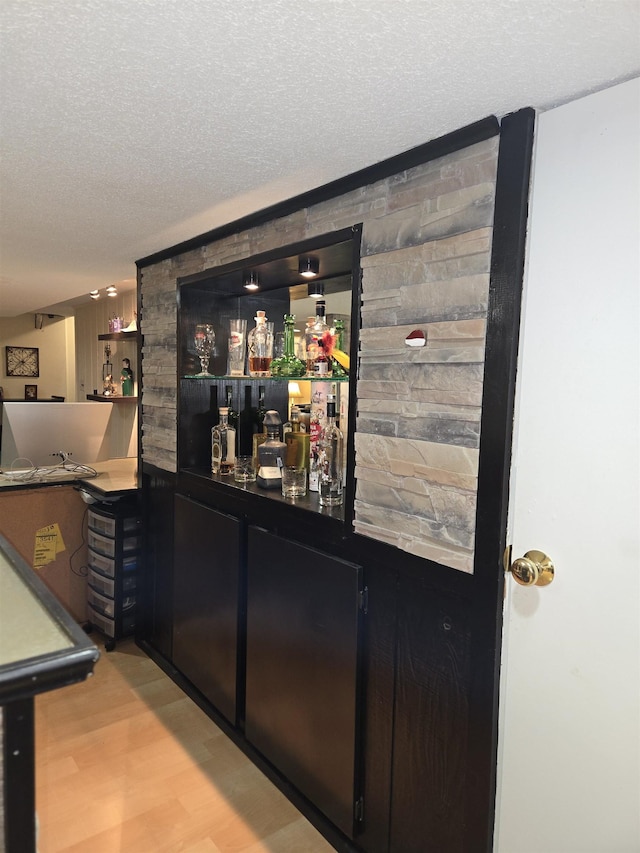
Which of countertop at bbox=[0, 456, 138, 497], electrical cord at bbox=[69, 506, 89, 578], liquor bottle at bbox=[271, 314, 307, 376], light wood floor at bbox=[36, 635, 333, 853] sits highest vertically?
liquor bottle at bbox=[271, 314, 307, 376]

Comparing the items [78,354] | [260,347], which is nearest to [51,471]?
[260,347]

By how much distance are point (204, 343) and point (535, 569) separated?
1.86 metres

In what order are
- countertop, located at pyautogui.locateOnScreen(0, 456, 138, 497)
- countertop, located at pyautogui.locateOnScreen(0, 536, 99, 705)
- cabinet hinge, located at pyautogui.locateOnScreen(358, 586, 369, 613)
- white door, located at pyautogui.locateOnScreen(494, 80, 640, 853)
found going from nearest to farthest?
countertop, located at pyautogui.locateOnScreen(0, 536, 99, 705), white door, located at pyautogui.locateOnScreen(494, 80, 640, 853), cabinet hinge, located at pyautogui.locateOnScreen(358, 586, 369, 613), countertop, located at pyautogui.locateOnScreen(0, 456, 138, 497)

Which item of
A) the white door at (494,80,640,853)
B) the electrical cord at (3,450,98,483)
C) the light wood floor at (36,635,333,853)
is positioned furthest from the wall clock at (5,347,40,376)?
the white door at (494,80,640,853)

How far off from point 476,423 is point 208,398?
1632 millimetres

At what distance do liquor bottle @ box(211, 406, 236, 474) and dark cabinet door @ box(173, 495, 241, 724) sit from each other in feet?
0.70

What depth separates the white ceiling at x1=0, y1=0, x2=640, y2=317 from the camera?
896 millimetres

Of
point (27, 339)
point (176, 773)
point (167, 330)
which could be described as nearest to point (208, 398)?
point (167, 330)

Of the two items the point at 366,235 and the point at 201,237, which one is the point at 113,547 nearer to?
the point at 201,237

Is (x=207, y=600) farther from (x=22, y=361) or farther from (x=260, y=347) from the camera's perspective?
(x=22, y=361)

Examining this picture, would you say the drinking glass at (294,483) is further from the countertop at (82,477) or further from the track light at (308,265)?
the countertop at (82,477)

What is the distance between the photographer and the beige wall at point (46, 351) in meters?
7.24

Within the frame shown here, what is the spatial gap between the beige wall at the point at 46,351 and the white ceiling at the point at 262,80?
6.19 m

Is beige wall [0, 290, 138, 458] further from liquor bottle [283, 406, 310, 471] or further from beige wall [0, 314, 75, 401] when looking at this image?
liquor bottle [283, 406, 310, 471]
